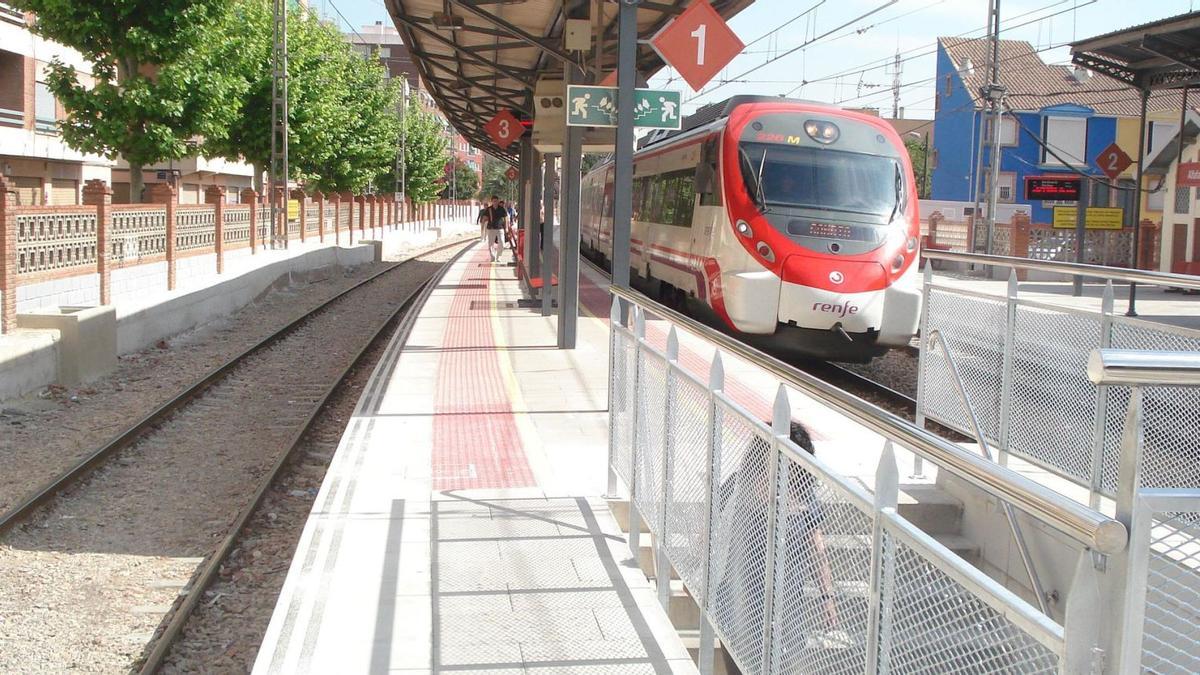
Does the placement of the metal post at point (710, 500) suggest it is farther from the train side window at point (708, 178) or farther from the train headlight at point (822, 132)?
the train headlight at point (822, 132)

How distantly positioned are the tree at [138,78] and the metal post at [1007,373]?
1935cm

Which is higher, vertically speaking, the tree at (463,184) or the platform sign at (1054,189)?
the tree at (463,184)

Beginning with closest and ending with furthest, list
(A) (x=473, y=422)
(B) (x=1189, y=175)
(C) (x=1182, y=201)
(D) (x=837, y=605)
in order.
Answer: (D) (x=837, y=605), (A) (x=473, y=422), (B) (x=1189, y=175), (C) (x=1182, y=201)

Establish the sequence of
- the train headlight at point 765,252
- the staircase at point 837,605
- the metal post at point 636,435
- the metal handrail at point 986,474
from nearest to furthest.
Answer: the metal handrail at point 986,474 < the staircase at point 837,605 < the metal post at point 636,435 < the train headlight at point 765,252

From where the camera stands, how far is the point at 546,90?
17750mm

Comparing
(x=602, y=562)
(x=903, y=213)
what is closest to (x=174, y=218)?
(x=903, y=213)

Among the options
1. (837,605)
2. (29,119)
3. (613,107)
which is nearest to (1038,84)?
(29,119)

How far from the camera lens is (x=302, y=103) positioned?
4259 centimetres

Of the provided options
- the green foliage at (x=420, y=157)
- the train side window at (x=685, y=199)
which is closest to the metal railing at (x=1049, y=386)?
the train side window at (x=685, y=199)

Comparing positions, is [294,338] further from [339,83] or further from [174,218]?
[339,83]

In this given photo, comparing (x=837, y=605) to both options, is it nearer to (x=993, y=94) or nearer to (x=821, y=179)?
(x=821, y=179)

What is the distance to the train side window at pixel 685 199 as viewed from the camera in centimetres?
1683

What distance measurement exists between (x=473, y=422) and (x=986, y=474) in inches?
321

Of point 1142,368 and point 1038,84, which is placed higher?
point 1038,84
